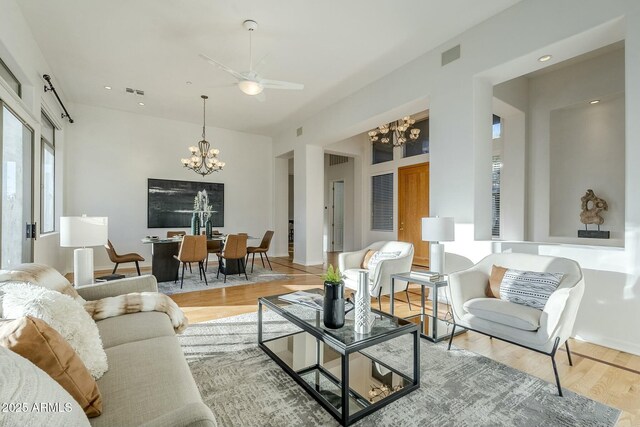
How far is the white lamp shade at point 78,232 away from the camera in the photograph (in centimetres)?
274

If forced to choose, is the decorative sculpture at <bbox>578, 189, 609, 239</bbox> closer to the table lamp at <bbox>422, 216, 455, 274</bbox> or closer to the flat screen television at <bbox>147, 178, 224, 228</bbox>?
the table lamp at <bbox>422, 216, 455, 274</bbox>

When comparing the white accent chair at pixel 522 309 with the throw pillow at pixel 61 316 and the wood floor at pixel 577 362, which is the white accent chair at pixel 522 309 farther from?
the throw pillow at pixel 61 316

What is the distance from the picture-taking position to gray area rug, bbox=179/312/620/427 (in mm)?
1761

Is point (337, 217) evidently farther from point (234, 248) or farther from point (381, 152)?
point (234, 248)

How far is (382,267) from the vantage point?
3631mm

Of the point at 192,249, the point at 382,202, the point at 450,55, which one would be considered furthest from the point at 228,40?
the point at 382,202

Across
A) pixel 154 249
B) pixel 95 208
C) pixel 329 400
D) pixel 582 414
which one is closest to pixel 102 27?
pixel 154 249

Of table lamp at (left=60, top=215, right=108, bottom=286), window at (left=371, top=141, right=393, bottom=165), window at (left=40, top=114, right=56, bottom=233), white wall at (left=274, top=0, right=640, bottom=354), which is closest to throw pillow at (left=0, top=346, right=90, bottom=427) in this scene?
table lamp at (left=60, top=215, right=108, bottom=286)

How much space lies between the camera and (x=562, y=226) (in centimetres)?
521

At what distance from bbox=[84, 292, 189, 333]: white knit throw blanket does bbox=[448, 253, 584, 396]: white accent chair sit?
2.24 meters

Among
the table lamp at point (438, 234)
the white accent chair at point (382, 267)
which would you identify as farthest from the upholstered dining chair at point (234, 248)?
the table lamp at point (438, 234)

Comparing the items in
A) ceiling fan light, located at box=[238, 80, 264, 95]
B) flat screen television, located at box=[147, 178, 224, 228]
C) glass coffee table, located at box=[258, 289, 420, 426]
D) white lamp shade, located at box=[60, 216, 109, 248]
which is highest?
ceiling fan light, located at box=[238, 80, 264, 95]

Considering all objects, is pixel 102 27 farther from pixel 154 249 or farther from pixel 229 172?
pixel 229 172

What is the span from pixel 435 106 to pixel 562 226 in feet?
10.5
